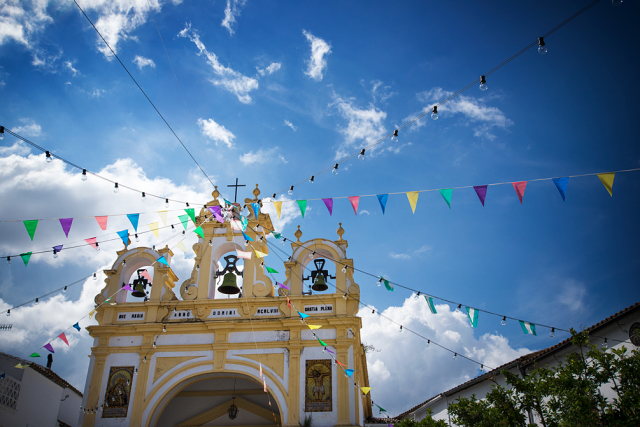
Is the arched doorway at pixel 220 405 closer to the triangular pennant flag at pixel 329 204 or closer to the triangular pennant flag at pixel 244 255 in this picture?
the triangular pennant flag at pixel 244 255

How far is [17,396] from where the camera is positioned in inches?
568

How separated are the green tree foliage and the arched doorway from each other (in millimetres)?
6654

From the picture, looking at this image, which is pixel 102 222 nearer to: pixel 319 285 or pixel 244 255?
pixel 244 255

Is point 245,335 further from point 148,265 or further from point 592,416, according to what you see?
point 592,416

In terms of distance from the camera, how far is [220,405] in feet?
49.3

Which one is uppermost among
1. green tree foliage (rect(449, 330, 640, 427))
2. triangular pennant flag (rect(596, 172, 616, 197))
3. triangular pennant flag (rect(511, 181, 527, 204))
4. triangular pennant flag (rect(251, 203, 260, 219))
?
triangular pennant flag (rect(251, 203, 260, 219))

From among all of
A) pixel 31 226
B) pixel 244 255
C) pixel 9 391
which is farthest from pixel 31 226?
pixel 9 391

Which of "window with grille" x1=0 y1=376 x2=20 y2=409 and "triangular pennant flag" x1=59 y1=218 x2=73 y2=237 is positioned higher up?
"triangular pennant flag" x1=59 y1=218 x2=73 y2=237

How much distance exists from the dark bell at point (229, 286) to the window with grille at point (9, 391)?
6453 mm

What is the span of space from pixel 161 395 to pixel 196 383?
2.01m

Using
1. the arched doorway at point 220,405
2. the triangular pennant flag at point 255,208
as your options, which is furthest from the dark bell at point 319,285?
the arched doorway at point 220,405

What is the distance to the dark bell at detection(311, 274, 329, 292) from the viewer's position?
1443 centimetres

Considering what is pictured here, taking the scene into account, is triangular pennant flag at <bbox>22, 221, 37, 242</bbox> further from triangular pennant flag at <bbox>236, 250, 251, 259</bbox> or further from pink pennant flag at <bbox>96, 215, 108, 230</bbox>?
triangular pennant flag at <bbox>236, 250, 251, 259</bbox>

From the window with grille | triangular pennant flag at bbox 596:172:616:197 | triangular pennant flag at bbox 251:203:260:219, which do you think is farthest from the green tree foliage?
the window with grille
